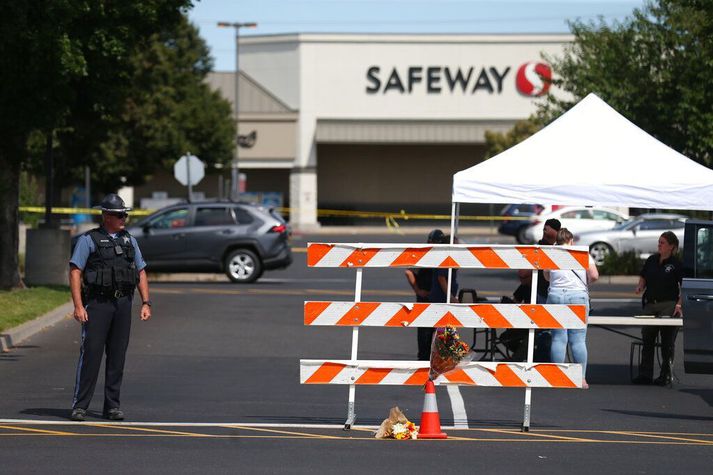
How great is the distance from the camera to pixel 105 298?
37.5 feet

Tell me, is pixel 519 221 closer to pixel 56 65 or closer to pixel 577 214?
pixel 577 214

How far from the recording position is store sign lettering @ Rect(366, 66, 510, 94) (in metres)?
74.4

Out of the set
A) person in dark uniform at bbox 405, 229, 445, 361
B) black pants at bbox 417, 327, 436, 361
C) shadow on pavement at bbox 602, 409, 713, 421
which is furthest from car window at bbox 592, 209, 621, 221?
shadow on pavement at bbox 602, 409, 713, 421

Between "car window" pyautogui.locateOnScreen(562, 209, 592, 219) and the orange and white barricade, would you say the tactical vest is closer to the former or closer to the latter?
the orange and white barricade

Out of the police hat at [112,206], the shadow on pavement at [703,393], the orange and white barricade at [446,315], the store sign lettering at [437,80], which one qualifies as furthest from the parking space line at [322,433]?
the store sign lettering at [437,80]

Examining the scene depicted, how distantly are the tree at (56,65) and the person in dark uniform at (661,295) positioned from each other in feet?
31.6

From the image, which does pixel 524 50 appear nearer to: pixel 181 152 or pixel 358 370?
pixel 181 152

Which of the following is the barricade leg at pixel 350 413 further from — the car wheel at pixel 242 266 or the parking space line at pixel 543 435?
the car wheel at pixel 242 266

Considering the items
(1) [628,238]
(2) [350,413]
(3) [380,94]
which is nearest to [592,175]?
(2) [350,413]

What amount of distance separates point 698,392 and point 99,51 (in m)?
12.2

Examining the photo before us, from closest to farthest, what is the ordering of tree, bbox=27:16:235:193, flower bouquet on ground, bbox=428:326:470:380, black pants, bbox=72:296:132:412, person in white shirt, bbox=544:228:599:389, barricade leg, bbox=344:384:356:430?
flower bouquet on ground, bbox=428:326:470:380 < barricade leg, bbox=344:384:356:430 < black pants, bbox=72:296:132:412 < person in white shirt, bbox=544:228:599:389 < tree, bbox=27:16:235:193

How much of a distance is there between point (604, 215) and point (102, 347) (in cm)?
3171

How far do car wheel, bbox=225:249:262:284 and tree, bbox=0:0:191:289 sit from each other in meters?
5.46

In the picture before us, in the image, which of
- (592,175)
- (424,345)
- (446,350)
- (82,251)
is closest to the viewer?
(446,350)
